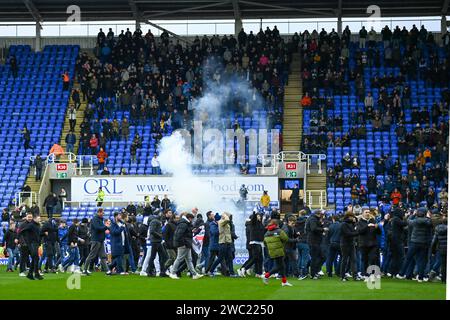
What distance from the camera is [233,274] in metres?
25.8

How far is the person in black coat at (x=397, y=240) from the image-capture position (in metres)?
24.3

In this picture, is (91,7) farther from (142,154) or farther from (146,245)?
(146,245)

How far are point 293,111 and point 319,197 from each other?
6787 mm

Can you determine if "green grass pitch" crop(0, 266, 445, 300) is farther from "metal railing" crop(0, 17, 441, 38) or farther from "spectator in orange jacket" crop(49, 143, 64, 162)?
"metal railing" crop(0, 17, 441, 38)

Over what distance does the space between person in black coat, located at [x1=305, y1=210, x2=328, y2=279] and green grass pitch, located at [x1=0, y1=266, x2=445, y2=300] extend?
395mm

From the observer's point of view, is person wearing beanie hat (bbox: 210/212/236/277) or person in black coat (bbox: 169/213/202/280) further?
person wearing beanie hat (bbox: 210/212/236/277)

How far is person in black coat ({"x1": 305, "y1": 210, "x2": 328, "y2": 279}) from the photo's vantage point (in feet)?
79.1

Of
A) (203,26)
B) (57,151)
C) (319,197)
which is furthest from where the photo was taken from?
(203,26)

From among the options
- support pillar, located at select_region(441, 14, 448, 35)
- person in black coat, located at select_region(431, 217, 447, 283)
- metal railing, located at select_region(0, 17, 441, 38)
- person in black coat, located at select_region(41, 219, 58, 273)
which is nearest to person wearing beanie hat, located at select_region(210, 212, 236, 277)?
person in black coat, located at select_region(41, 219, 58, 273)

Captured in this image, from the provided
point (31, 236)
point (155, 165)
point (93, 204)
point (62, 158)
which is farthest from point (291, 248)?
point (62, 158)

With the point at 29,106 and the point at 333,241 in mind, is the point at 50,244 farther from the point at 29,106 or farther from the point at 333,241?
the point at 29,106

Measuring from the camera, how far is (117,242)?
25703 mm

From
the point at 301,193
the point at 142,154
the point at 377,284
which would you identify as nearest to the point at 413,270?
the point at 377,284

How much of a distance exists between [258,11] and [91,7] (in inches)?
332
